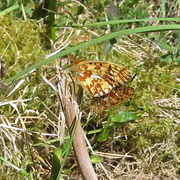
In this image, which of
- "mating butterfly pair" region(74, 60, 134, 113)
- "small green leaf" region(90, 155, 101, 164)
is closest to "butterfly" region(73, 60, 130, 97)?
"mating butterfly pair" region(74, 60, 134, 113)

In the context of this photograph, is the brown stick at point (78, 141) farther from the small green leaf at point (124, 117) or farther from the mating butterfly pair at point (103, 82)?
the small green leaf at point (124, 117)

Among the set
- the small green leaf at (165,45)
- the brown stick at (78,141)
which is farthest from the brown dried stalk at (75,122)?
the small green leaf at (165,45)

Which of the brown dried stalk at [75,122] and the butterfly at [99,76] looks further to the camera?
the butterfly at [99,76]

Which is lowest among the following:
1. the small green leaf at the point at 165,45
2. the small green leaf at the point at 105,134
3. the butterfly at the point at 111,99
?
the small green leaf at the point at 105,134

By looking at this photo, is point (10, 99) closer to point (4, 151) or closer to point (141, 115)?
point (4, 151)

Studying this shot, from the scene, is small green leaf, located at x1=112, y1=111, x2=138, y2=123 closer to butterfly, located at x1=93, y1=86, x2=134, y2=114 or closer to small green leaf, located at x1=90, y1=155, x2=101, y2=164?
butterfly, located at x1=93, y1=86, x2=134, y2=114

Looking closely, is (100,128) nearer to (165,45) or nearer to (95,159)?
(95,159)

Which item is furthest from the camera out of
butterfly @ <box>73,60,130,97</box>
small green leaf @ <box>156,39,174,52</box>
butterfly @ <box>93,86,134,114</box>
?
small green leaf @ <box>156,39,174,52</box>

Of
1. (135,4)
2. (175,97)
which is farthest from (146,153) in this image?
(135,4)

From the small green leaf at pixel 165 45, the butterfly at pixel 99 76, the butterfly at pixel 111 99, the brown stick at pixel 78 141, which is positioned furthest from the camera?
the small green leaf at pixel 165 45
